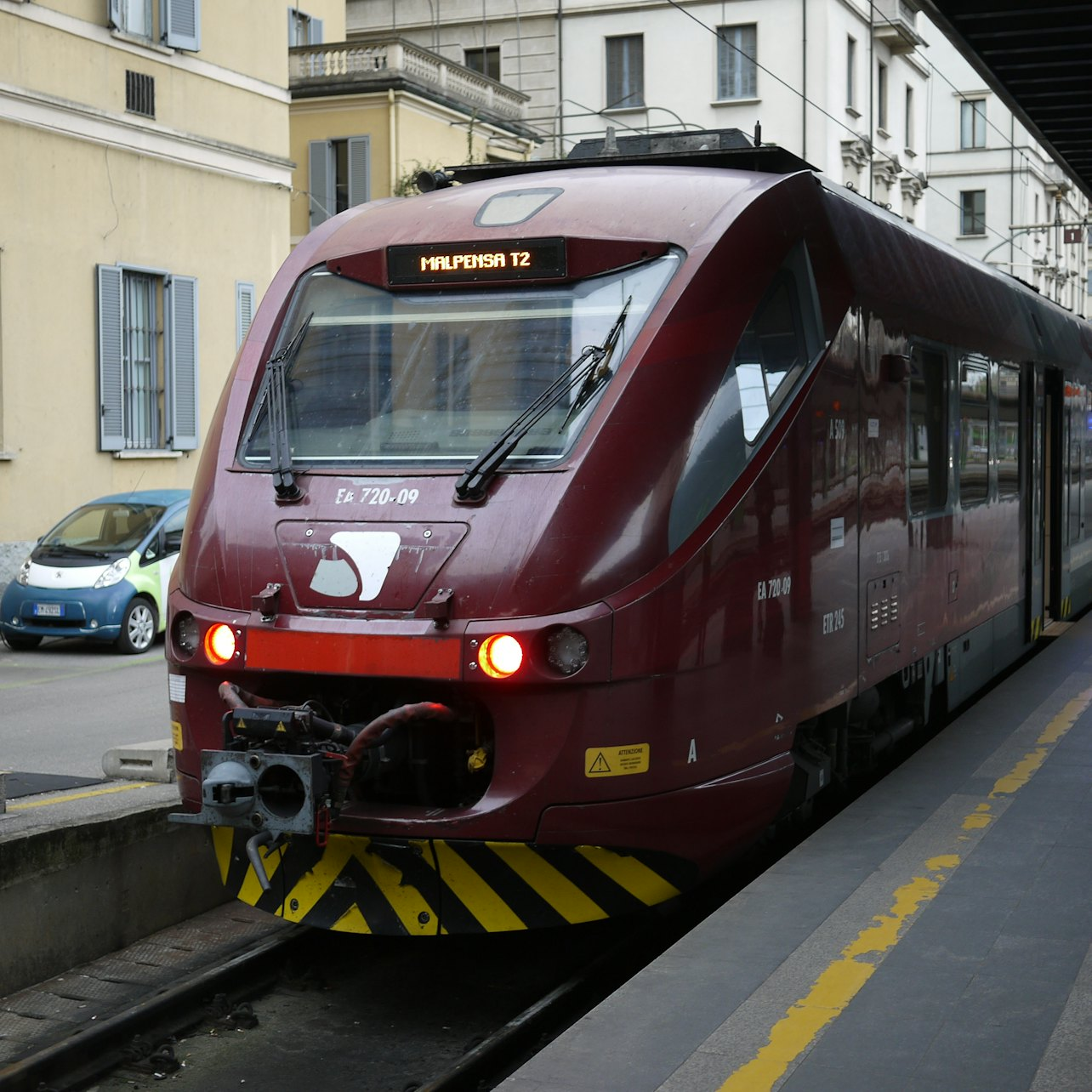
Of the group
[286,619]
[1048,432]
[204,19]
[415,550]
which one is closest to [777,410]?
[415,550]

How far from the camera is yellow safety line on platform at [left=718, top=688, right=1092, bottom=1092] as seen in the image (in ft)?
14.0

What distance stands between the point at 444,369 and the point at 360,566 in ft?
3.22

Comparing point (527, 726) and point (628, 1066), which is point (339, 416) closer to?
point (527, 726)

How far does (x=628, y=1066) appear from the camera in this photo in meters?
4.34

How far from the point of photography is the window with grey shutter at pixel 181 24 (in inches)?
872

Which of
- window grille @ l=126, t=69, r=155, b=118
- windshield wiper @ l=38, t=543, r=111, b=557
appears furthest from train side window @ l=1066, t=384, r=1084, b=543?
window grille @ l=126, t=69, r=155, b=118

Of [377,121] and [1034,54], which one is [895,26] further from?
[1034,54]

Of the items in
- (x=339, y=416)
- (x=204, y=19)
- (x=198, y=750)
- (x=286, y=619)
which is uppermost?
(x=204, y=19)

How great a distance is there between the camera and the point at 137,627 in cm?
→ 1708

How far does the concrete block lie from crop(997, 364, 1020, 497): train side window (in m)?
5.73

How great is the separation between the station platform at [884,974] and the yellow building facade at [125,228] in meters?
15.1

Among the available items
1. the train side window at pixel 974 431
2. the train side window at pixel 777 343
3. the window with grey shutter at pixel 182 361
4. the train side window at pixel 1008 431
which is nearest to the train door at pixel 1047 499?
the train side window at pixel 1008 431

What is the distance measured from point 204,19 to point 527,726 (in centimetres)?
1980

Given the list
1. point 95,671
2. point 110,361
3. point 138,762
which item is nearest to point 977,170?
point 110,361
